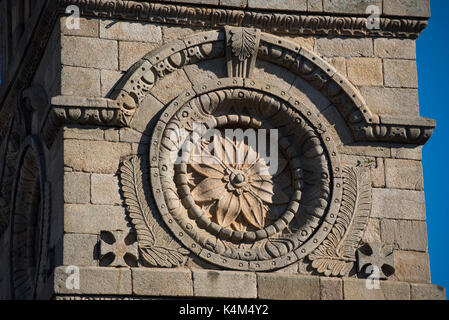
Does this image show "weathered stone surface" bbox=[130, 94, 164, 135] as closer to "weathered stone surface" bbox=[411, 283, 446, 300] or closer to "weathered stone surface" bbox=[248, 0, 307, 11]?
"weathered stone surface" bbox=[248, 0, 307, 11]

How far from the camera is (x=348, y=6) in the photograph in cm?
2141

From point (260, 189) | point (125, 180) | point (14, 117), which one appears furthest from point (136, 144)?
point (14, 117)

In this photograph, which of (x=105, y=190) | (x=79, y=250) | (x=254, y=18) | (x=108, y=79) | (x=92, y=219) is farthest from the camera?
(x=254, y=18)

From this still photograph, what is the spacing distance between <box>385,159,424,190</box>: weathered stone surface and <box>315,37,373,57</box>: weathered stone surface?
157 centimetres

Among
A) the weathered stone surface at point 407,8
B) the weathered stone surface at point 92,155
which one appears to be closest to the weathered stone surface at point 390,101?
the weathered stone surface at point 407,8

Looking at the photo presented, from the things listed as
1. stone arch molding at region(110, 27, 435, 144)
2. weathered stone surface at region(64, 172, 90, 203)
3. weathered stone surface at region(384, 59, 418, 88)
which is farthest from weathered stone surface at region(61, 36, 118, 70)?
weathered stone surface at region(384, 59, 418, 88)

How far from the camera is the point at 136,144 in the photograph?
2036 centimetres

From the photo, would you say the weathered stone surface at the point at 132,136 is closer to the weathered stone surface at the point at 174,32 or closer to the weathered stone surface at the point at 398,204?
the weathered stone surface at the point at 174,32

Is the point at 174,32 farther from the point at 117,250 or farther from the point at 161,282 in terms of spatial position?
the point at 161,282

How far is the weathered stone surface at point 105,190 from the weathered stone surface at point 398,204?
3.47 m

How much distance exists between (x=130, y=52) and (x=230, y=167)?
2034mm

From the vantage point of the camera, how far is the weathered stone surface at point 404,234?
20734 mm

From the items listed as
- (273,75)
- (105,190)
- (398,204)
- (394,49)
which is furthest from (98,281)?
(394,49)

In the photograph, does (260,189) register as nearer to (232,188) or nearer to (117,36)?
(232,188)
